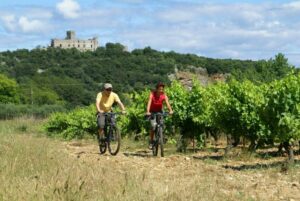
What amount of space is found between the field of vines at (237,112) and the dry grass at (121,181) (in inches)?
44.6

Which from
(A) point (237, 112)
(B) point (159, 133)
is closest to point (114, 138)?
(B) point (159, 133)

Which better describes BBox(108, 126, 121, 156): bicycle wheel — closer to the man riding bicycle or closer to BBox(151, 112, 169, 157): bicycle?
the man riding bicycle

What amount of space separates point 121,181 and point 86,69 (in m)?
69.1

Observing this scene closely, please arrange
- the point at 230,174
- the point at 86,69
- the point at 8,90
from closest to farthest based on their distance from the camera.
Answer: the point at 230,174 → the point at 86,69 → the point at 8,90

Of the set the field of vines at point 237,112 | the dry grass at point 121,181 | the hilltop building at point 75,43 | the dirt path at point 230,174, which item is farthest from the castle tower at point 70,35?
the dry grass at point 121,181

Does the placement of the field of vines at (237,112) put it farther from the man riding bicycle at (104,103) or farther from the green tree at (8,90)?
the green tree at (8,90)

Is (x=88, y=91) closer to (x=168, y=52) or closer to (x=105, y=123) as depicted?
(x=168, y=52)

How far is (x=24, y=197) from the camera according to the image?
621 cm

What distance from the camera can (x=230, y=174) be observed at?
36.2ft

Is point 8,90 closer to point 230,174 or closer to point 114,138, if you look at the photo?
point 114,138

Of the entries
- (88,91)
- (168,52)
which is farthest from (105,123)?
(168,52)

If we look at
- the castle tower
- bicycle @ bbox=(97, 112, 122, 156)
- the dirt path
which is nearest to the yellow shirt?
bicycle @ bbox=(97, 112, 122, 156)

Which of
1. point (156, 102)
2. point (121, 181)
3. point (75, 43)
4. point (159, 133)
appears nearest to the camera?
point (121, 181)

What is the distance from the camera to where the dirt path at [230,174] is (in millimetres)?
8875
